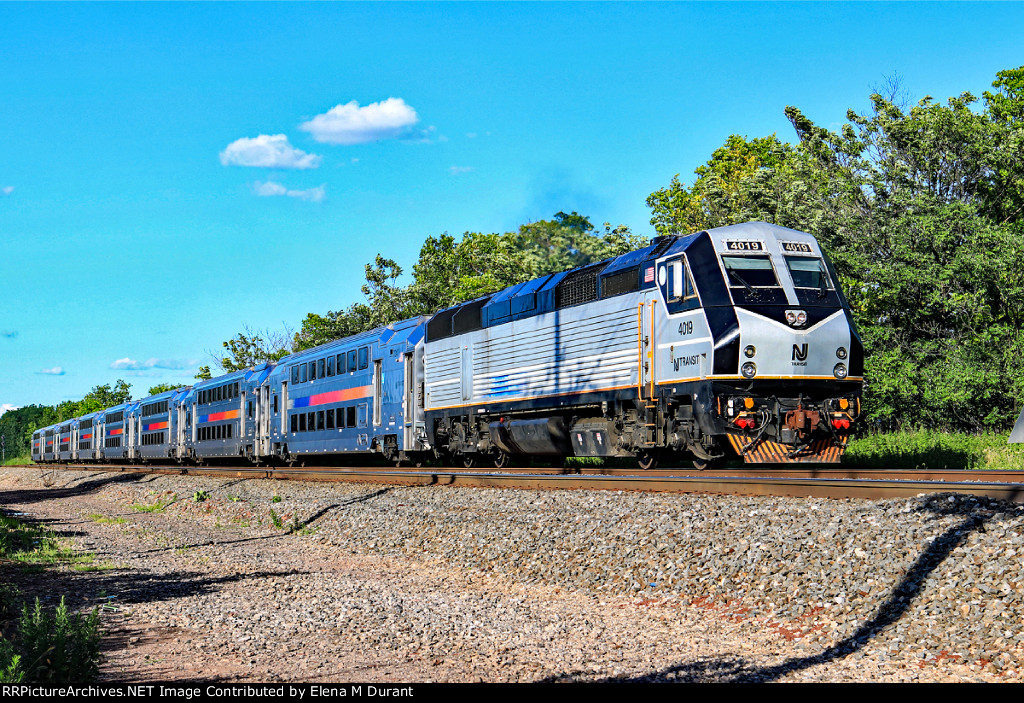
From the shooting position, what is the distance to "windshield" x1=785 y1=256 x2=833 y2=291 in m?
15.9

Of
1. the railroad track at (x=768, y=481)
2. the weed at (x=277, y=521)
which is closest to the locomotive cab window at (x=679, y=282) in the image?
the railroad track at (x=768, y=481)

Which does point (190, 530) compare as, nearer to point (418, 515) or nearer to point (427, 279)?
point (418, 515)

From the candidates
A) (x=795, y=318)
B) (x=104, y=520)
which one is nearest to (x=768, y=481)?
(x=795, y=318)

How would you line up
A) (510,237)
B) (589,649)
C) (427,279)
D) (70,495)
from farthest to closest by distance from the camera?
(427,279)
(510,237)
(70,495)
(589,649)

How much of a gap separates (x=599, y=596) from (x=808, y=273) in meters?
8.11

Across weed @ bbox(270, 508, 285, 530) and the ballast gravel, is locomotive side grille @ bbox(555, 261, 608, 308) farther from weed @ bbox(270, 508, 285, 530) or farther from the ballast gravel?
weed @ bbox(270, 508, 285, 530)

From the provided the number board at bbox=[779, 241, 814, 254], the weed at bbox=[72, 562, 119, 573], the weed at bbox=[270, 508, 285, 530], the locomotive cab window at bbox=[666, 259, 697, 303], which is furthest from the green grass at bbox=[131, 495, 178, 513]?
the number board at bbox=[779, 241, 814, 254]

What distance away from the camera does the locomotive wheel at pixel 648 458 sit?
1728cm

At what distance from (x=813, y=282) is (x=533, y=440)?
706 centimetres

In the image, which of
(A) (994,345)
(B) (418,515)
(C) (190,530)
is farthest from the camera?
(A) (994,345)

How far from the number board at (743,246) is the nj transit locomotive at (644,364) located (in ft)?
0.07

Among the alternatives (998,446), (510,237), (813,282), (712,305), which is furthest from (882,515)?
(510,237)

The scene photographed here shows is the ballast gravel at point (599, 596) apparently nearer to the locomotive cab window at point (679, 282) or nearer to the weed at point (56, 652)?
the weed at point (56, 652)

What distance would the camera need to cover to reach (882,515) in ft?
32.1
